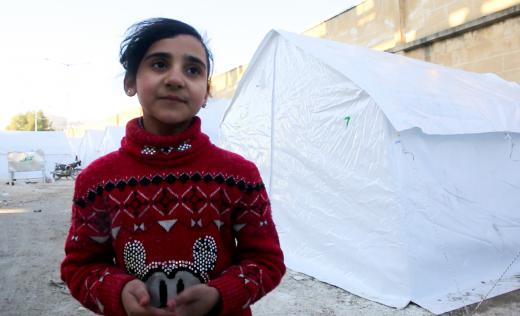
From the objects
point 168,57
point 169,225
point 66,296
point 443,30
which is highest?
point 443,30

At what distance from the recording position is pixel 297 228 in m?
4.13

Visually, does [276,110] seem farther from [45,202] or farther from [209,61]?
[45,202]

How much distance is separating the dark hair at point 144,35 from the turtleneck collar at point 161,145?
19cm

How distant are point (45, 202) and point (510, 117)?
9.65m

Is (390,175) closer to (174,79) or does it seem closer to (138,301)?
(174,79)

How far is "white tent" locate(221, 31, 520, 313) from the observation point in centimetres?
315

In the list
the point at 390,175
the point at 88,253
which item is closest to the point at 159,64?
the point at 88,253

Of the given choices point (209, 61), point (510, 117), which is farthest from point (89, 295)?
point (510, 117)

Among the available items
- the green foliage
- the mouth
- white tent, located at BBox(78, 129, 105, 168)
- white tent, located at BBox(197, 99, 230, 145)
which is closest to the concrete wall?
white tent, located at BBox(197, 99, 230, 145)

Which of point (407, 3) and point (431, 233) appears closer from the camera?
point (431, 233)

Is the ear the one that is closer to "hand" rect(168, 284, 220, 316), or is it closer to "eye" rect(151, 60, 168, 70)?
"eye" rect(151, 60, 168, 70)

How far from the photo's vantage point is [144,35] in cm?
105

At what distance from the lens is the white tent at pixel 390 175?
10.3 ft

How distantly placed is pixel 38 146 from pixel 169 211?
74.4 feet
